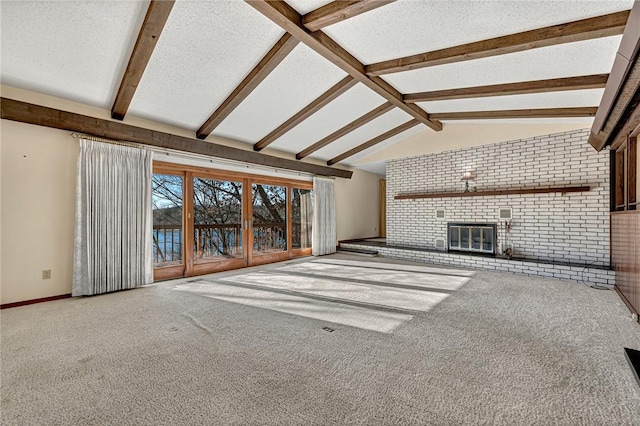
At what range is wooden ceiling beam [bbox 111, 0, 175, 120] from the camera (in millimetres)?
2413

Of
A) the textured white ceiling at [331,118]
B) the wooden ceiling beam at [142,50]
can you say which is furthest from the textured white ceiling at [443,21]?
the wooden ceiling beam at [142,50]

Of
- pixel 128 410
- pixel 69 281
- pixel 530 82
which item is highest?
pixel 530 82

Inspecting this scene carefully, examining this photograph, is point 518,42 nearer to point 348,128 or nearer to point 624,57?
point 624,57

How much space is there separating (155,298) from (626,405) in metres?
4.24

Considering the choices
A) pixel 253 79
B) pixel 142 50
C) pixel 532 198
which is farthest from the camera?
pixel 532 198

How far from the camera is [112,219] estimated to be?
383 cm

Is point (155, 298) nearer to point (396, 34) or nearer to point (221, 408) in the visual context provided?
point (221, 408)

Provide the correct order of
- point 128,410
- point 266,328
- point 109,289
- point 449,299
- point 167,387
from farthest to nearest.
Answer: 1. point 109,289
2. point 449,299
3. point 266,328
4. point 167,387
5. point 128,410

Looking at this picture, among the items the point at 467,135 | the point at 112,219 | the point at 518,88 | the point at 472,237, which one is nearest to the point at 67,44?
the point at 112,219

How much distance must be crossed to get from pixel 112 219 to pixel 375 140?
5.14 metres

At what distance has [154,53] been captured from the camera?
9.81ft

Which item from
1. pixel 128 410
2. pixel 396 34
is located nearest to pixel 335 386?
pixel 128 410

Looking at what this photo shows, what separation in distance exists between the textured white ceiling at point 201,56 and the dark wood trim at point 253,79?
0.18 ft

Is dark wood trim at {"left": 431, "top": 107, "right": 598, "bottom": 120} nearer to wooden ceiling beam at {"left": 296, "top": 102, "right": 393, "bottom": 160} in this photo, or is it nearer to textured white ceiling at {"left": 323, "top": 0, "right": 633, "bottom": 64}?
wooden ceiling beam at {"left": 296, "top": 102, "right": 393, "bottom": 160}
